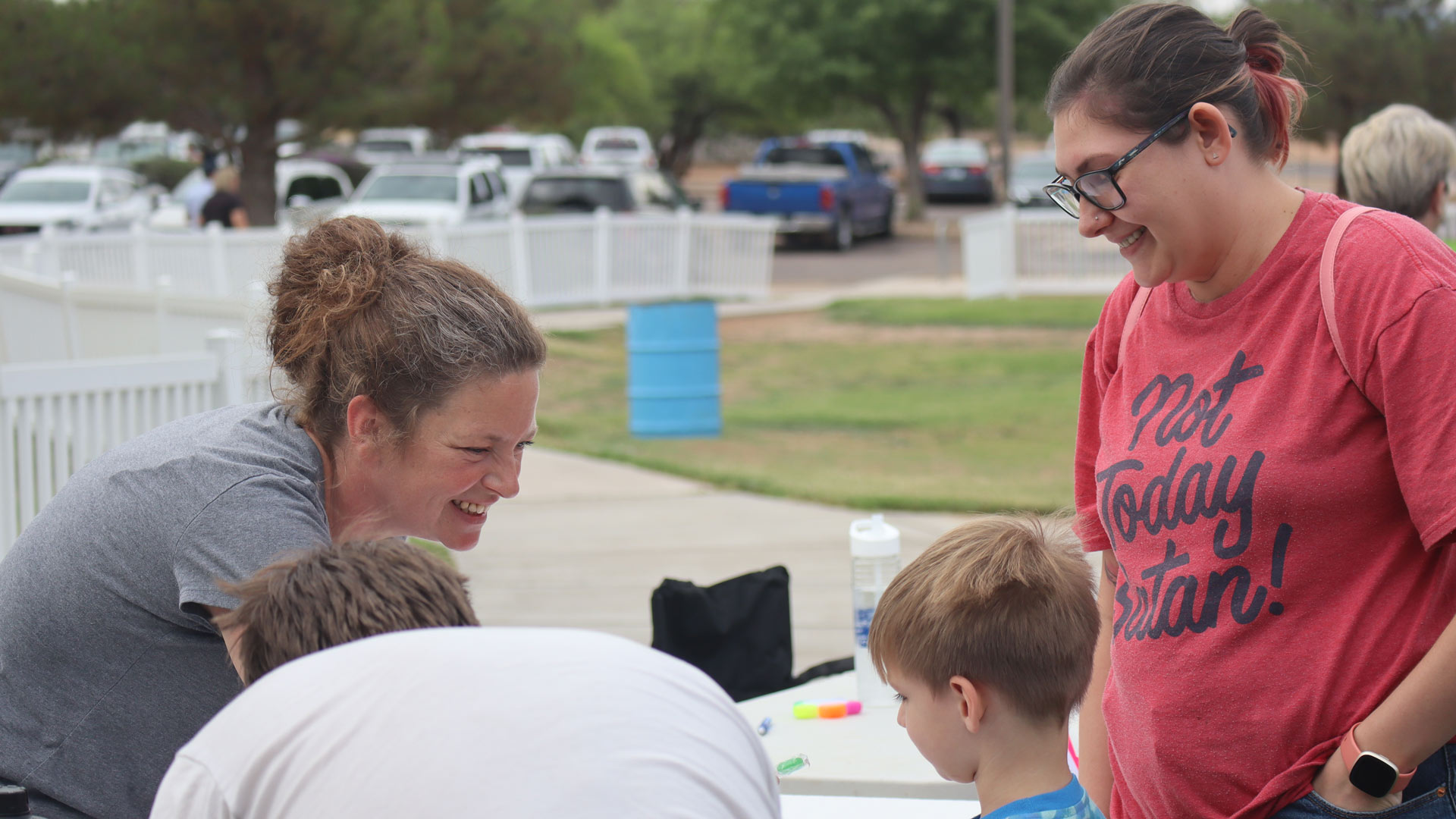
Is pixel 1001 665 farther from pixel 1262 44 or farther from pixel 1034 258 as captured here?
pixel 1034 258

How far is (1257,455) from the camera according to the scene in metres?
1.87

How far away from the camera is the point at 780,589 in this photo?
3926 millimetres

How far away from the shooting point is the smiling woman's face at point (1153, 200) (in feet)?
6.33

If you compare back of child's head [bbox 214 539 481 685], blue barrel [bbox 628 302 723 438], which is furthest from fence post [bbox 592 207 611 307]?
back of child's head [bbox 214 539 481 685]

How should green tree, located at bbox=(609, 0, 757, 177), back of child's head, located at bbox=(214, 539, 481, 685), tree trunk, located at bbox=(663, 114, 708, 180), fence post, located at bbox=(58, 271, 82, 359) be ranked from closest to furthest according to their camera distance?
back of child's head, located at bbox=(214, 539, 481, 685) → fence post, located at bbox=(58, 271, 82, 359) → green tree, located at bbox=(609, 0, 757, 177) → tree trunk, located at bbox=(663, 114, 708, 180)

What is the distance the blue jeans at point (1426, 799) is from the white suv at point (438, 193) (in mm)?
18435

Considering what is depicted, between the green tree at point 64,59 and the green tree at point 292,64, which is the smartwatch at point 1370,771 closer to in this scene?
the green tree at point 292,64

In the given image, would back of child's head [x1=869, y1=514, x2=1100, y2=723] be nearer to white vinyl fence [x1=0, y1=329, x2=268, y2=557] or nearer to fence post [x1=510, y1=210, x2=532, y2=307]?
white vinyl fence [x1=0, y1=329, x2=268, y2=557]

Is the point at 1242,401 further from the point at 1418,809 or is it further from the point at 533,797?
the point at 533,797

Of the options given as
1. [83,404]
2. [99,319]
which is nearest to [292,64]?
[99,319]

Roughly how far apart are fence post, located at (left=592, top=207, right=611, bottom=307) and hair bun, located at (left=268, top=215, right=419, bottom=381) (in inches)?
625

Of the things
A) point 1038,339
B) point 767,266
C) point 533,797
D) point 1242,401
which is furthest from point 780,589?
point 767,266

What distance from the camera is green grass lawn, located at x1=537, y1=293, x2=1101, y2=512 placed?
844 cm

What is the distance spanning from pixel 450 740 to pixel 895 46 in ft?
106
